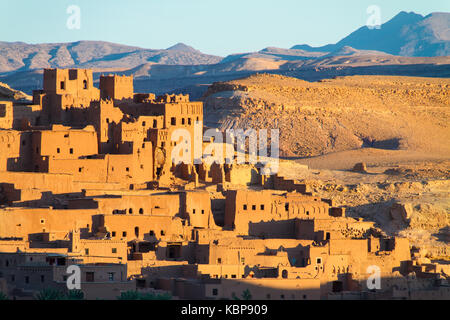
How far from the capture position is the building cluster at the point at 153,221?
147ft

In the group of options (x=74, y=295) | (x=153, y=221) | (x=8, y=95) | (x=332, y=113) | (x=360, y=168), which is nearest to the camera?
(x=74, y=295)

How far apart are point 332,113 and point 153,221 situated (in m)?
46.5

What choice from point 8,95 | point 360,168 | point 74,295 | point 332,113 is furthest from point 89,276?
point 332,113

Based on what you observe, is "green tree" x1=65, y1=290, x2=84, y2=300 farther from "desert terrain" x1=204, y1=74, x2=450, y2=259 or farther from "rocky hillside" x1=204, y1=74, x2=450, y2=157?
"rocky hillside" x1=204, y1=74, x2=450, y2=157

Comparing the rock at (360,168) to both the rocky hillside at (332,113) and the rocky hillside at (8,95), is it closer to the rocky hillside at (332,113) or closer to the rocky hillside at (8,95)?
the rocky hillside at (332,113)

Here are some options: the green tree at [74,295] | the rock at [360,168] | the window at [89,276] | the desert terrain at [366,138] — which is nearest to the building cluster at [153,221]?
the window at [89,276]

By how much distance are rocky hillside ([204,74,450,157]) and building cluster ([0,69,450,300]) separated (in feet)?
87.1

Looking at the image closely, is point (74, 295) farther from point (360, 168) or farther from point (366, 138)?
point (366, 138)

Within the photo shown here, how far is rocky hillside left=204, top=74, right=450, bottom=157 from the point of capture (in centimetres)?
8888

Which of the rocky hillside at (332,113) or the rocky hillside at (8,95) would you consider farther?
the rocky hillside at (332,113)

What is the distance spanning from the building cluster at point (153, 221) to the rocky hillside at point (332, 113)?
87.1 feet

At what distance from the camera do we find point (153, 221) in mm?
50188
